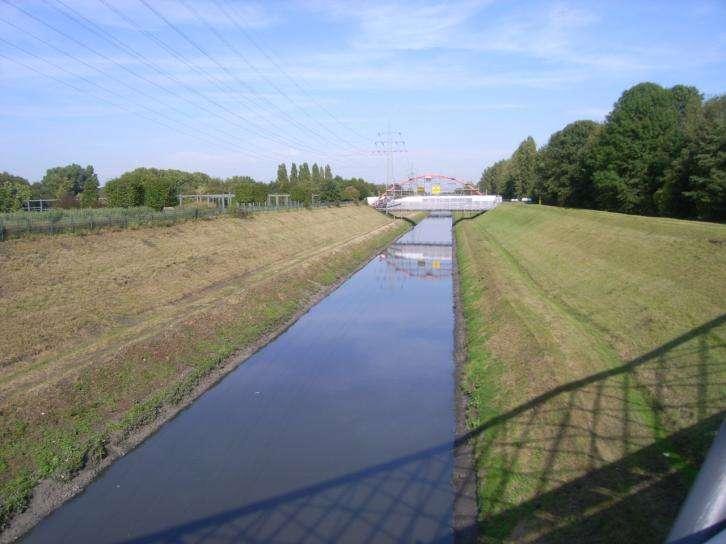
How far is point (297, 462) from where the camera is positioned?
9938 mm

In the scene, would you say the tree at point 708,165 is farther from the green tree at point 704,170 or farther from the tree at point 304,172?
the tree at point 304,172

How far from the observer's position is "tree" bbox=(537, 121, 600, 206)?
6019 cm

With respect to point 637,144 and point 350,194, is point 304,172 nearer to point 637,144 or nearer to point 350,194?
point 350,194

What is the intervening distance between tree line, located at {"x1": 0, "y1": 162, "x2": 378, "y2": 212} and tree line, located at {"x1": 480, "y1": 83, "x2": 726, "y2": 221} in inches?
1079

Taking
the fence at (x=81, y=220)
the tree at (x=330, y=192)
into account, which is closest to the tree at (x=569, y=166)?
the tree at (x=330, y=192)

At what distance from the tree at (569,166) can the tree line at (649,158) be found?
97mm

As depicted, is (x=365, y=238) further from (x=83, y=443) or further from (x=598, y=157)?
(x=83, y=443)

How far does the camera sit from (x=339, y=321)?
70.4 ft

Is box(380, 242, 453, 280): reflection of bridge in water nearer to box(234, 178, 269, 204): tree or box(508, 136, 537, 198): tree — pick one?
box(234, 178, 269, 204): tree

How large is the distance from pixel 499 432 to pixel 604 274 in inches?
496

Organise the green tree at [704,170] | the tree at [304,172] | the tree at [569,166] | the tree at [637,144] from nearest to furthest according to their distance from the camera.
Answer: the green tree at [704,170] → the tree at [637,144] → the tree at [569,166] → the tree at [304,172]

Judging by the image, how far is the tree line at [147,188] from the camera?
124 ft

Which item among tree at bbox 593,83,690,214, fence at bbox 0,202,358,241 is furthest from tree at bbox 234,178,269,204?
tree at bbox 593,83,690,214

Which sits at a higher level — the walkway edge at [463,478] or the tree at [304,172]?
the tree at [304,172]
